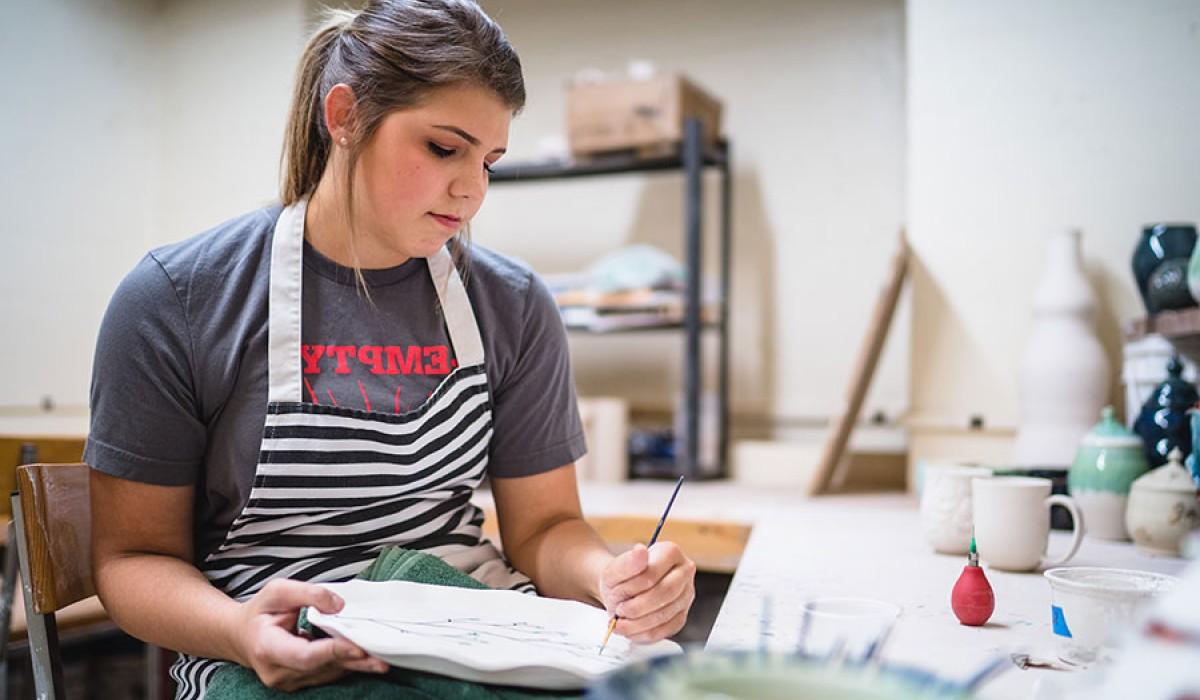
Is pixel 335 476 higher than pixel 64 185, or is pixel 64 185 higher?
pixel 64 185

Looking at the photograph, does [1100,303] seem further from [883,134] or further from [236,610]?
[236,610]

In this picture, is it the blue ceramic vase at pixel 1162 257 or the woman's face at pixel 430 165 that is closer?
the woman's face at pixel 430 165

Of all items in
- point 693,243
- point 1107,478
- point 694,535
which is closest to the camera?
point 1107,478

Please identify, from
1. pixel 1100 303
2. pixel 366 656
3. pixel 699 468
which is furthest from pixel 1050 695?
pixel 699 468

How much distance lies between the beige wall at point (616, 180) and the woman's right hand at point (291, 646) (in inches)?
89.4

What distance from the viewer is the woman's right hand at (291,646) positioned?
2.49 ft

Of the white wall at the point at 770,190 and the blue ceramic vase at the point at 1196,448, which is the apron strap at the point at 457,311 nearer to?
the blue ceramic vase at the point at 1196,448

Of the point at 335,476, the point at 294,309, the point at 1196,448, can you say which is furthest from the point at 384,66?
the point at 1196,448

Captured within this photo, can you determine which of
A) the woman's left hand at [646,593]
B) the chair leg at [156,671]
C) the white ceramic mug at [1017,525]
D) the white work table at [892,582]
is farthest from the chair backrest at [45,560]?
the chair leg at [156,671]

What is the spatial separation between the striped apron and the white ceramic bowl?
24.6 inches

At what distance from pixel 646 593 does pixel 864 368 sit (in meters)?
1.41

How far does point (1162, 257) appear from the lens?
1789 mm

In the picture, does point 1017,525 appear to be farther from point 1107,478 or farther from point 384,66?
point 384,66

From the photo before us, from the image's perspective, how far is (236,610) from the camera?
0.90 meters
